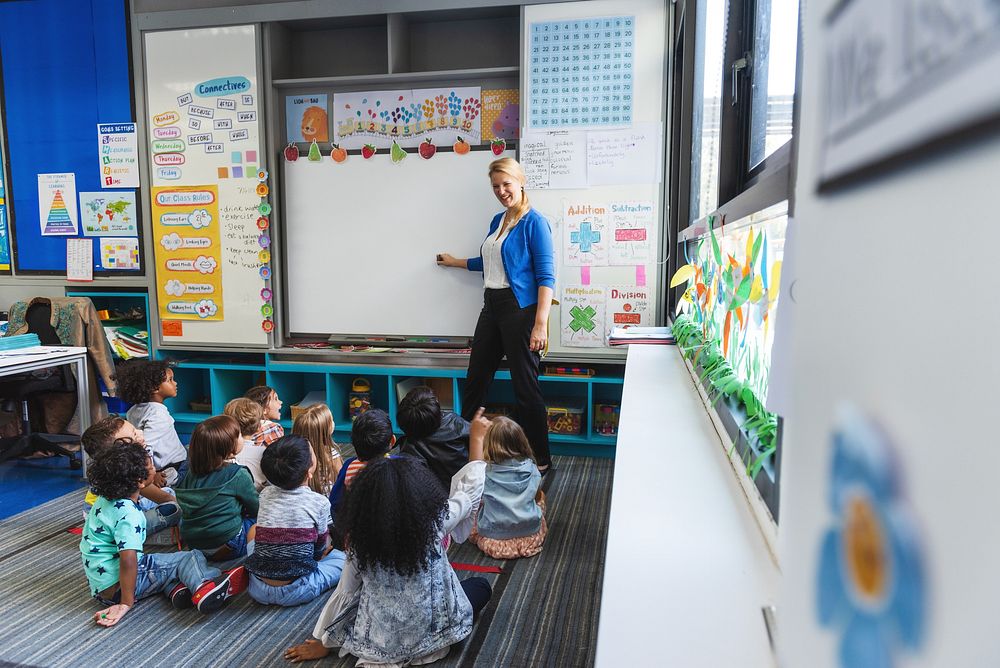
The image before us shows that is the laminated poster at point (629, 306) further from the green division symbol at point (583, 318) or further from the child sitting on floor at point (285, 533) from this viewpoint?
the child sitting on floor at point (285, 533)

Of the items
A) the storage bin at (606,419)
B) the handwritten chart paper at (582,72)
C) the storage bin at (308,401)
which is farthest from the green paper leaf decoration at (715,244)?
the storage bin at (308,401)

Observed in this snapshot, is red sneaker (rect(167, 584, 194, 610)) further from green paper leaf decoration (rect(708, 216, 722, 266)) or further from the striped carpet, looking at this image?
green paper leaf decoration (rect(708, 216, 722, 266))

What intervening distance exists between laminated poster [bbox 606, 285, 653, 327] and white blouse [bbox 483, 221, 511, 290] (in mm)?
555

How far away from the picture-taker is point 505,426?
7.00 feet

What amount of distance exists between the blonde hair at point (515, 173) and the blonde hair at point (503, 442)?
102 cm

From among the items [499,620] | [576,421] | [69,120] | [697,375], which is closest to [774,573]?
[697,375]

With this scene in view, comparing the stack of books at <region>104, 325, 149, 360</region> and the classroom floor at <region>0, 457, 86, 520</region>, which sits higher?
the stack of books at <region>104, 325, 149, 360</region>

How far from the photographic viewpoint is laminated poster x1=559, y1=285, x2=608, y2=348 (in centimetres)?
310

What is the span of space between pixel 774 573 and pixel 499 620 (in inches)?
47.5

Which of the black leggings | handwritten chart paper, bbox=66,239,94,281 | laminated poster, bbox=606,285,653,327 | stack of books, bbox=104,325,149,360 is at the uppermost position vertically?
handwritten chart paper, bbox=66,239,94,281

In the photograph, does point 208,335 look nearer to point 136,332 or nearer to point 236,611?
point 136,332

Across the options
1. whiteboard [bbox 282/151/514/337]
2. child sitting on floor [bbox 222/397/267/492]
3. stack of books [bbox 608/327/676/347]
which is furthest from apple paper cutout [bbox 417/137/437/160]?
A: child sitting on floor [bbox 222/397/267/492]

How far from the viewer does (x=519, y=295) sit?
9.19ft

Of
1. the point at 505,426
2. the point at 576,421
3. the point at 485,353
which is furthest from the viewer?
the point at 576,421
